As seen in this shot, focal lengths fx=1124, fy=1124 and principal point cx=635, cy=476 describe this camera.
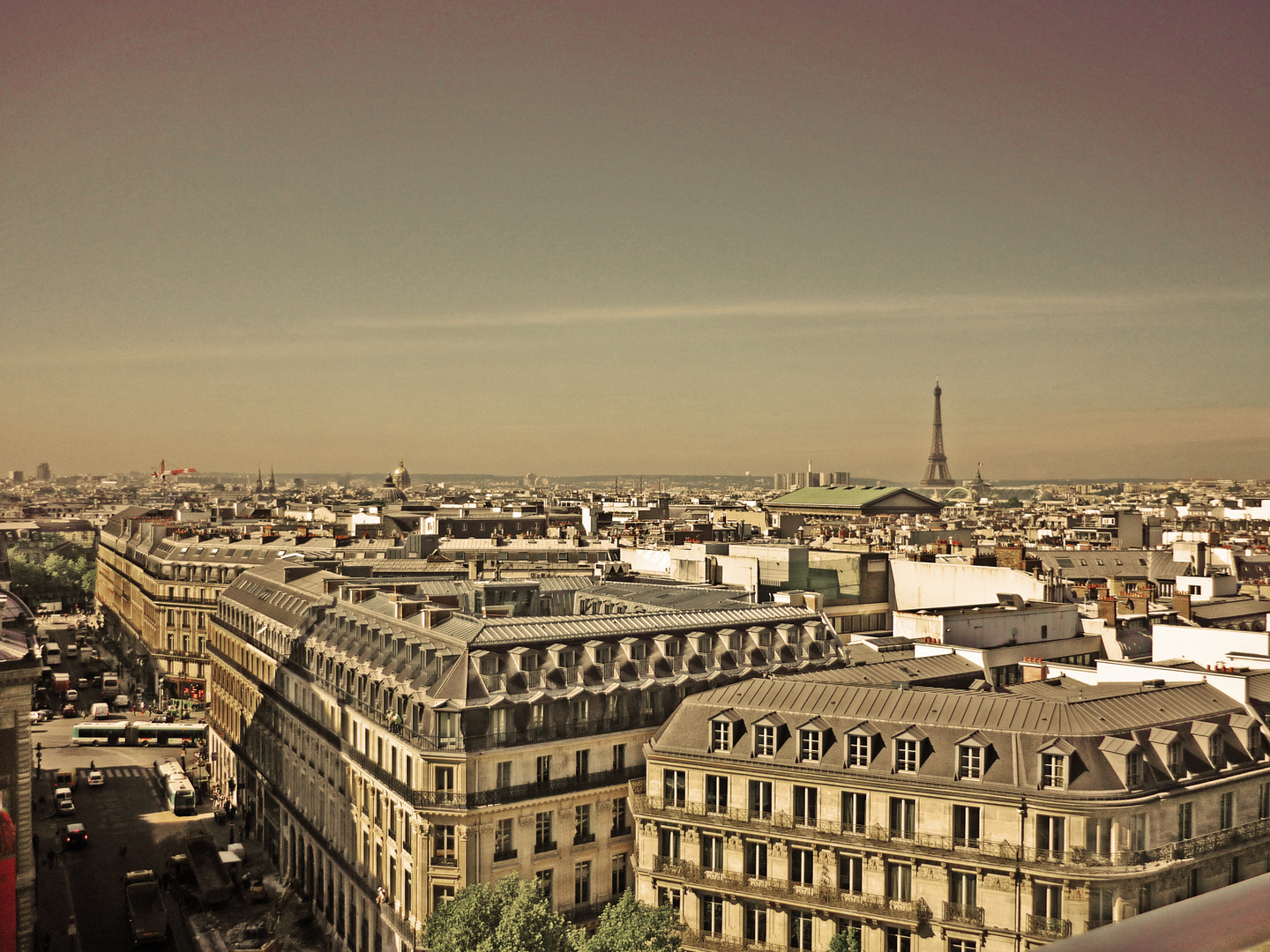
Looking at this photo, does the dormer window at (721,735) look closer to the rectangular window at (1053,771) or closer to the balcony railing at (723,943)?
the balcony railing at (723,943)

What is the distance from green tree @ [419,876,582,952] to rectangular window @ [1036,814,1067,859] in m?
16.2

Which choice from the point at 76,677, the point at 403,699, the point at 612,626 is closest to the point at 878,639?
the point at 612,626

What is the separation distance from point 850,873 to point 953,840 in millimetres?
4086

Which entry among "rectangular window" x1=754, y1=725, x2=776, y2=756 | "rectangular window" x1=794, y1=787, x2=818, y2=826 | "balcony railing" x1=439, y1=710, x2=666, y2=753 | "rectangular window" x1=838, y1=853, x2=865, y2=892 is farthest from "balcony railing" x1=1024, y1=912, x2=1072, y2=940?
"balcony railing" x1=439, y1=710, x2=666, y2=753

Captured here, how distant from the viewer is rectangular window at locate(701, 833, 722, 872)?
44.0 m

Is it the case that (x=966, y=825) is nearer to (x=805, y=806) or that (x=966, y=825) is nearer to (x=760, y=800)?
(x=805, y=806)

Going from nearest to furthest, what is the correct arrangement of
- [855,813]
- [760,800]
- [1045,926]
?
[1045,926] → [855,813] → [760,800]

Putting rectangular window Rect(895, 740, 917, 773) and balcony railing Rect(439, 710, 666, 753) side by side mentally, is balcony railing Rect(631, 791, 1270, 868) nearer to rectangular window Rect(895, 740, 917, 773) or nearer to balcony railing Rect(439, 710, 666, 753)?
rectangular window Rect(895, 740, 917, 773)

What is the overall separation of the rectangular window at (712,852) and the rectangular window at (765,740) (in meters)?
3.76

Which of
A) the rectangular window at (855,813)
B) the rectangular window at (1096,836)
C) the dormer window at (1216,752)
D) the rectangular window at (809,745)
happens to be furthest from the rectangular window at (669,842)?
the dormer window at (1216,752)

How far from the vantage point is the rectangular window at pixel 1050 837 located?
38469 millimetres

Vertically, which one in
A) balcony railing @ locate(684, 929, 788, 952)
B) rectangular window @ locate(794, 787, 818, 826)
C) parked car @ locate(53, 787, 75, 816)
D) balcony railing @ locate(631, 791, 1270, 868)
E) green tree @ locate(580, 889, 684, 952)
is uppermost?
rectangular window @ locate(794, 787, 818, 826)

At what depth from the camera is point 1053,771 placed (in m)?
39.2

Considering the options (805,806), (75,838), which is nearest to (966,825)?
(805,806)
